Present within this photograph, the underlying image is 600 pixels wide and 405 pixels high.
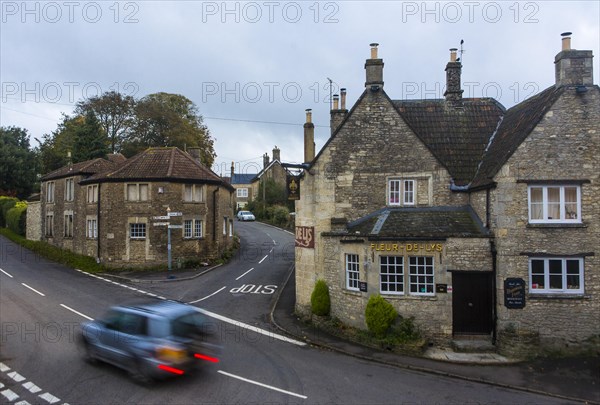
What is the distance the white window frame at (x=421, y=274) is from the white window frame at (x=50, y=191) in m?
36.3

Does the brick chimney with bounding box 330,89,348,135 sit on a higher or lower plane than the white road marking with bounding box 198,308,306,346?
higher

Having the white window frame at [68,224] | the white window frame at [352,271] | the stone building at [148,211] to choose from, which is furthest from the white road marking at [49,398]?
the white window frame at [68,224]

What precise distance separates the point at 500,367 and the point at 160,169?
2717 centimetres

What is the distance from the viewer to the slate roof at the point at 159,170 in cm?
3300

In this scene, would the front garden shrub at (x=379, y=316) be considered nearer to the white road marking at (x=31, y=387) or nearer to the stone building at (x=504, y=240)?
the stone building at (x=504, y=240)

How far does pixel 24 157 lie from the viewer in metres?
55.5

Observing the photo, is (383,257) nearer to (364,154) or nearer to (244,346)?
(364,154)

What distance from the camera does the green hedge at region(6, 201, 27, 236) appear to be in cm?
4741

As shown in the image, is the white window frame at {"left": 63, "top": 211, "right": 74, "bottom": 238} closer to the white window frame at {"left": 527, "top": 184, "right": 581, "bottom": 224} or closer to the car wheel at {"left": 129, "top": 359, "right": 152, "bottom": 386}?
the car wheel at {"left": 129, "top": 359, "right": 152, "bottom": 386}

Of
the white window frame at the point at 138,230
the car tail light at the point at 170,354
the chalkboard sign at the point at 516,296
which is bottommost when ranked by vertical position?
the car tail light at the point at 170,354

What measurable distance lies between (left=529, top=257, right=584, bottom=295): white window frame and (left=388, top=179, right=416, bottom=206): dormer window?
211 inches

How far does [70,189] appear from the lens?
1505 inches

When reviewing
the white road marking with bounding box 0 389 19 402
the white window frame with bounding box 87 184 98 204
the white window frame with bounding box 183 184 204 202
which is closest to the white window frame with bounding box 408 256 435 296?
the white road marking with bounding box 0 389 19 402

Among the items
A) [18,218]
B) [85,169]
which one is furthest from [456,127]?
[18,218]
